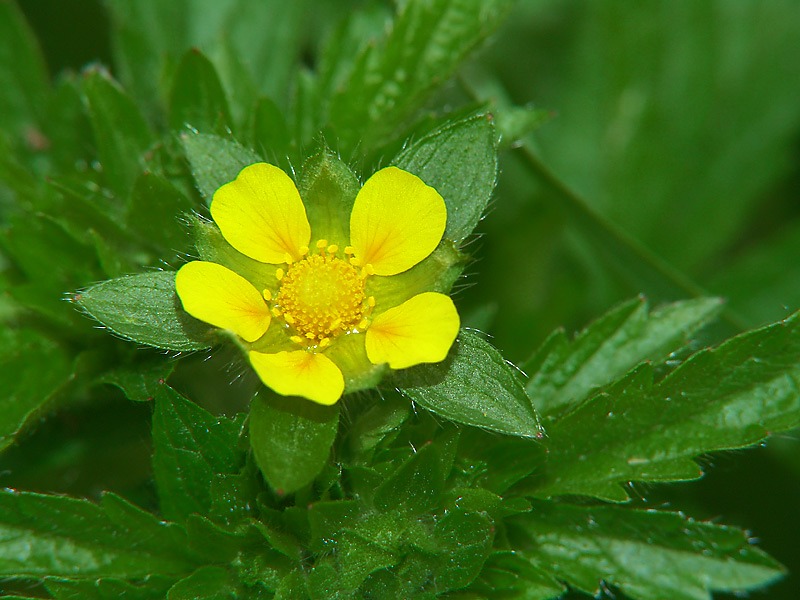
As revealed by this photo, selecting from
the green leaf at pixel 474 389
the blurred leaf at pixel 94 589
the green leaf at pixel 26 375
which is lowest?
the blurred leaf at pixel 94 589

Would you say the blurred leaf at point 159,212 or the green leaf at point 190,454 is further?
the blurred leaf at point 159,212

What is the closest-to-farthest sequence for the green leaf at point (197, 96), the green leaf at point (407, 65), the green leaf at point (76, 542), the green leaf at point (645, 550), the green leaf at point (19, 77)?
the green leaf at point (76, 542) < the green leaf at point (645, 550) < the green leaf at point (197, 96) < the green leaf at point (407, 65) < the green leaf at point (19, 77)

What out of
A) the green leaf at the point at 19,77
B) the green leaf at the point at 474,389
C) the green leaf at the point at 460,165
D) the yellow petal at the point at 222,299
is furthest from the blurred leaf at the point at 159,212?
the green leaf at the point at 19,77

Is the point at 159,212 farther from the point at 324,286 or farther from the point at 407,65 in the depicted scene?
the point at 407,65

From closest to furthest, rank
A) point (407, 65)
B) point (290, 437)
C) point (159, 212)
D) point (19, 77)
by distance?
point (290, 437), point (159, 212), point (407, 65), point (19, 77)

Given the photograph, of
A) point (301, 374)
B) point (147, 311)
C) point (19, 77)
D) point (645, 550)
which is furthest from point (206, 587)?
point (19, 77)

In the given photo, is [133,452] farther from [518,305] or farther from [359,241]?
[518,305]

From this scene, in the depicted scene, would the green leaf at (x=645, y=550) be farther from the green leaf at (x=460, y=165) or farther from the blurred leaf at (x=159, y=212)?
the blurred leaf at (x=159, y=212)
